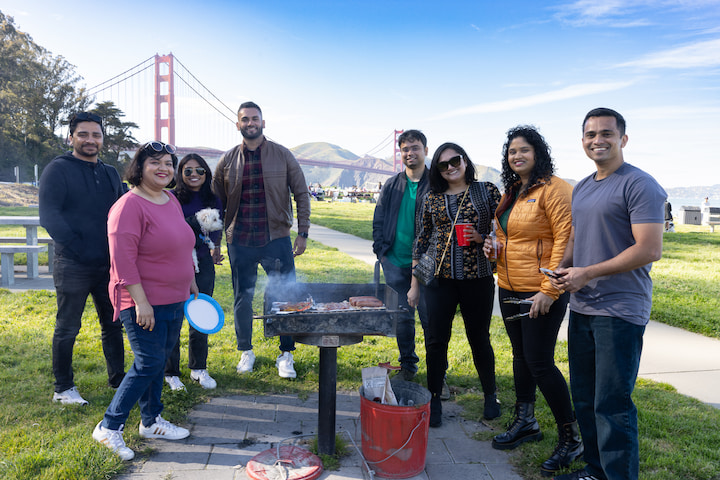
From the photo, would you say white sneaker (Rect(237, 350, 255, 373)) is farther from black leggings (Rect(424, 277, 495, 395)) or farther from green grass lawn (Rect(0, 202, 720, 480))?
black leggings (Rect(424, 277, 495, 395))

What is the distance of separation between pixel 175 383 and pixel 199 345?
34cm

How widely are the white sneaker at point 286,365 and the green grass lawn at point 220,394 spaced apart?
0.06 metres

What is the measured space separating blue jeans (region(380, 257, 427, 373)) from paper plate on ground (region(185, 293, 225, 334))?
1.40 m

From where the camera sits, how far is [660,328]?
18.3ft

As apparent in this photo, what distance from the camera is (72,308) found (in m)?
3.36

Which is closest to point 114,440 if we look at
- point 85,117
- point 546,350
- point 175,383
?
point 175,383

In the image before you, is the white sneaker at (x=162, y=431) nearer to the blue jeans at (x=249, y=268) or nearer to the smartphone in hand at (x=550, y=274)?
the blue jeans at (x=249, y=268)

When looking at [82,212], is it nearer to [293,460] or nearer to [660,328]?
[293,460]

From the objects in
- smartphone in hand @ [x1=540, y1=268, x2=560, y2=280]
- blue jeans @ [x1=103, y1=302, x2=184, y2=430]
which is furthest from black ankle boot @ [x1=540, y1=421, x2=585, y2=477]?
blue jeans @ [x1=103, y1=302, x2=184, y2=430]

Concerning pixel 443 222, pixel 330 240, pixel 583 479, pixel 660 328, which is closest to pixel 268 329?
Result: pixel 443 222

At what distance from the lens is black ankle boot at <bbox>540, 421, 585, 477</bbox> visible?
8.95ft

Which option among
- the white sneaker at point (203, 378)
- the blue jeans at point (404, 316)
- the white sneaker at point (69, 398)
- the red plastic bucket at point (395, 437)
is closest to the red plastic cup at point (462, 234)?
the blue jeans at point (404, 316)

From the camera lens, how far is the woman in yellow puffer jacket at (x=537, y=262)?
8.64ft

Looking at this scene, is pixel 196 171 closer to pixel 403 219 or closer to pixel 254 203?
pixel 254 203
